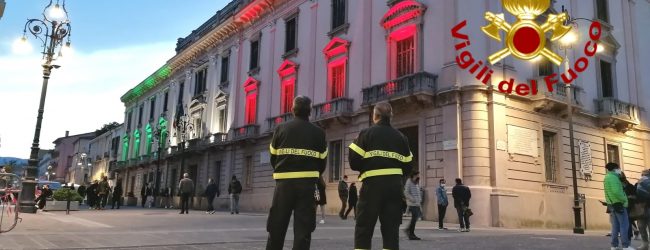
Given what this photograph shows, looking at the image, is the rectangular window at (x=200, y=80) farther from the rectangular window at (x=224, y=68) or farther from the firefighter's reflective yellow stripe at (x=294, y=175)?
the firefighter's reflective yellow stripe at (x=294, y=175)

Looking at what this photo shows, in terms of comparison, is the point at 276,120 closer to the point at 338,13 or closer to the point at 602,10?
the point at 338,13

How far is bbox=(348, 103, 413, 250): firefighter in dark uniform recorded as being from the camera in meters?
4.69

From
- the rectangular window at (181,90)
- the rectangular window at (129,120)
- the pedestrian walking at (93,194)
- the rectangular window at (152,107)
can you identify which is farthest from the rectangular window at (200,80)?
the rectangular window at (129,120)

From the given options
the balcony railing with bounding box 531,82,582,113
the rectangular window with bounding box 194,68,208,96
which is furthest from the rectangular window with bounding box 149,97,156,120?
the balcony railing with bounding box 531,82,582,113

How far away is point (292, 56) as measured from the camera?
1110 inches

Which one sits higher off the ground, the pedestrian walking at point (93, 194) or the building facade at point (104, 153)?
the building facade at point (104, 153)

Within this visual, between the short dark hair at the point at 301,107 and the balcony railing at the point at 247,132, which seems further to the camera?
the balcony railing at the point at 247,132

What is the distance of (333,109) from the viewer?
23.8 m

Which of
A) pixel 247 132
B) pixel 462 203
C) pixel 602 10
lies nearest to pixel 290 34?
pixel 247 132

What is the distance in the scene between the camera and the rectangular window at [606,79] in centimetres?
2311

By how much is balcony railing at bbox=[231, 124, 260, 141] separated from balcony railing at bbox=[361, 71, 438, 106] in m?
9.93

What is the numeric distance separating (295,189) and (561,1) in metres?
20.9

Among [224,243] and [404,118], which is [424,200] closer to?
[404,118]

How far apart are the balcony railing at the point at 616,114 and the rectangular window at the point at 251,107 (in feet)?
59.5
